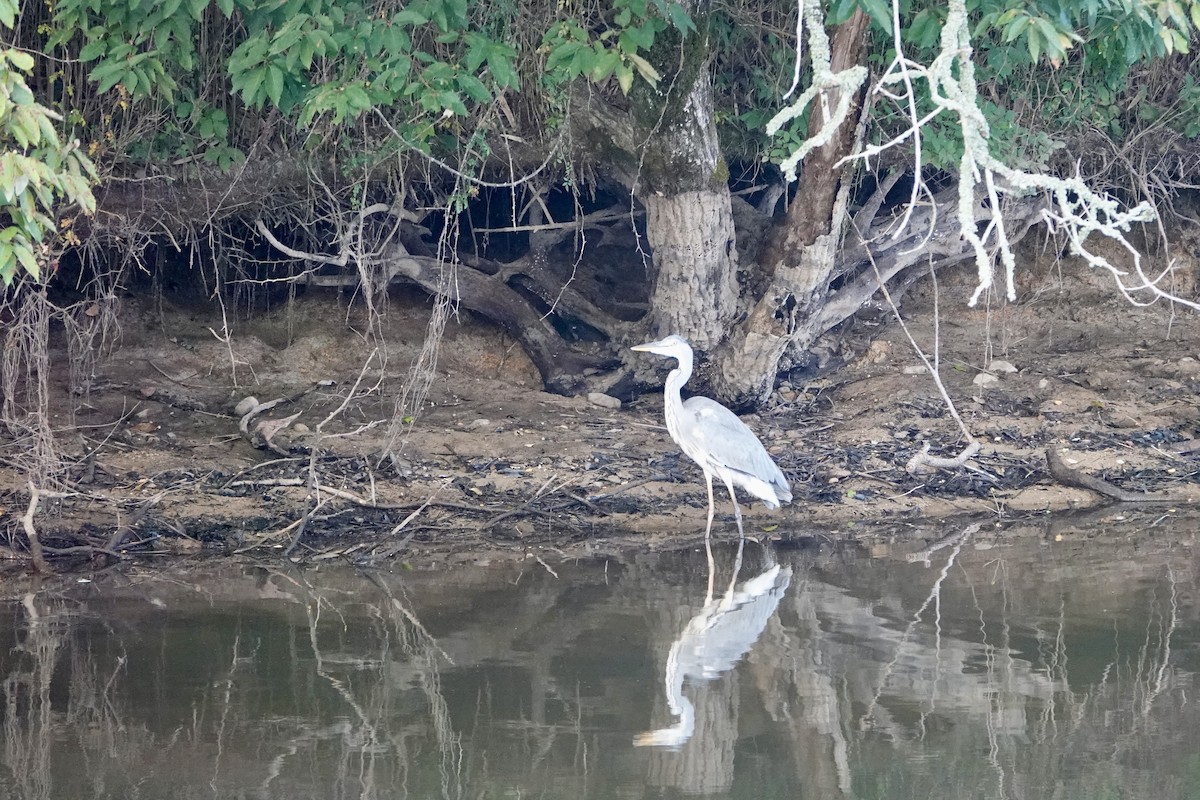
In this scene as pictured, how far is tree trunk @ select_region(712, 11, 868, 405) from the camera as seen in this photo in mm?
7660

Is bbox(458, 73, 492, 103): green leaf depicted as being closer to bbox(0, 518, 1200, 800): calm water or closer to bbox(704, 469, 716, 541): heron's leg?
bbox(0, 518, 1200, 800): calm water

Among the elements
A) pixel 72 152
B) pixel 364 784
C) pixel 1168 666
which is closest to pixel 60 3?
pixel 72 152

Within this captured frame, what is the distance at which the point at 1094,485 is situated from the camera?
7.66 m

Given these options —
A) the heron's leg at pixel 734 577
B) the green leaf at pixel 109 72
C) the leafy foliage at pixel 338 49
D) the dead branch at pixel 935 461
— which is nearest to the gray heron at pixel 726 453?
the heron's leg at pixel 734 577

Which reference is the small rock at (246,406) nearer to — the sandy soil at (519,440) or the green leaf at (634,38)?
the sandy soil at (519,440)

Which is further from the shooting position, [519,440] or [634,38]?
[519,440]

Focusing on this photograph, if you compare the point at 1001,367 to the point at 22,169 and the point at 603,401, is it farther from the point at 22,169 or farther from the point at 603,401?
the point at 22,169

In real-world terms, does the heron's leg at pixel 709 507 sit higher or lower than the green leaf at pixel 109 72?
lower

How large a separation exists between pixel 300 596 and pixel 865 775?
9.47 ft

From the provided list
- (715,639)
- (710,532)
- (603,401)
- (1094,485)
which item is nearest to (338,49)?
(715,639)

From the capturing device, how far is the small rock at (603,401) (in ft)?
28.8

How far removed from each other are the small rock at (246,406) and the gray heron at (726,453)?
2.56 m

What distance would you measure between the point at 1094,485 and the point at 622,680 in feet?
12.9

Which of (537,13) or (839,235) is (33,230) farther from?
(839,235)
